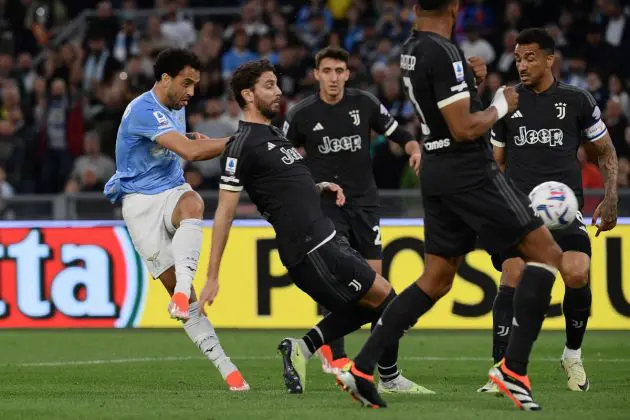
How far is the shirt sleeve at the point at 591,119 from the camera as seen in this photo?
9570mm

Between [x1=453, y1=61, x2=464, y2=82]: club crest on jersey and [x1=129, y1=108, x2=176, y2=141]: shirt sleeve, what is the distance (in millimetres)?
2484

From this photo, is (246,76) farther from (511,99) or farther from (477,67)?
(511,99)

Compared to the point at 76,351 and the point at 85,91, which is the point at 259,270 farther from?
the point at 85,91

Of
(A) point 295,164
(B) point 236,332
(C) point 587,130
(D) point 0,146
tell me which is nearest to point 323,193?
(A) point 295,164

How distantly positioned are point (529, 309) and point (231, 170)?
2.04m

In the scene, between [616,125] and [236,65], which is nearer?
[616,125]

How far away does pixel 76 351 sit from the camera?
1293 centimetres

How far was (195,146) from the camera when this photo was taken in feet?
29.1

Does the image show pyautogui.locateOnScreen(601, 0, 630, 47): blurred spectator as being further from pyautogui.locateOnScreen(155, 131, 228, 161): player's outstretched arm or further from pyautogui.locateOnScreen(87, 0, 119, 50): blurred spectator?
pyautogui.locateOnScreen(155, 131, 228, 161): player's outstretched arm

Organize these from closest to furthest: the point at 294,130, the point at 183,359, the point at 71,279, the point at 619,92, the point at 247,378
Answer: the point at 247,378, the point at 294,130, the point at 183,359, the point at 71,279, the point at 619,92

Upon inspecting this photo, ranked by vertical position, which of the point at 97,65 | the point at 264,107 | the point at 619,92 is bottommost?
the point at 97,65

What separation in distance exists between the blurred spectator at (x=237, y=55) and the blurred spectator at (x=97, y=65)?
1.78 meters

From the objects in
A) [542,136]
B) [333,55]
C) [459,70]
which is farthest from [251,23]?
[459,70]

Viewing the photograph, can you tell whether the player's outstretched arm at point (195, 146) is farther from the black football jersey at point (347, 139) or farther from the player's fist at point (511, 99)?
the player's fist at point (511, 99)
